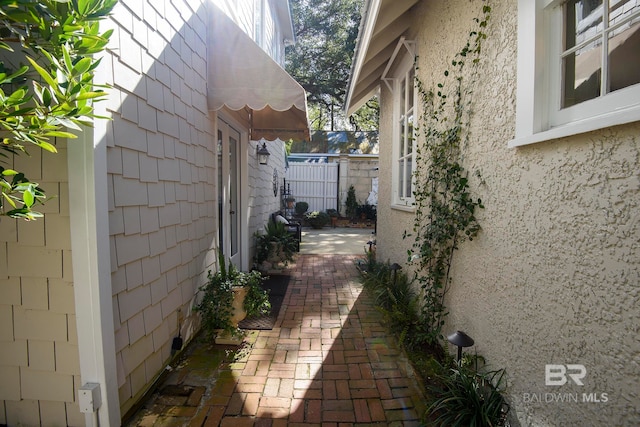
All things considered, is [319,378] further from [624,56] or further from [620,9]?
[620,9]

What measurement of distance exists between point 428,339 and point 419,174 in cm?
172

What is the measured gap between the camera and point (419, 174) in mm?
3520

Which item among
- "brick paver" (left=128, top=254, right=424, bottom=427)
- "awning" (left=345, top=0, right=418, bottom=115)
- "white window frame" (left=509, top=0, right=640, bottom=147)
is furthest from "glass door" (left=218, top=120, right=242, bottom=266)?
"white window frame" (left=509, top=0, right=640, bottom=147)

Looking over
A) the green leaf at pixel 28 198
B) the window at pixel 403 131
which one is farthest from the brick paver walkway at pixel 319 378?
the window at pixel 403 131

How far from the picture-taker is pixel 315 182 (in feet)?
43.9

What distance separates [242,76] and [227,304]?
7.90ft

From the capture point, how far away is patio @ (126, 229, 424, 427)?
84.1 inches

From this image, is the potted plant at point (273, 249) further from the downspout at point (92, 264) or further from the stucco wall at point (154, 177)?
the downspout at point (92, 264)

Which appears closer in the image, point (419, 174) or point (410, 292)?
point (419, 174)

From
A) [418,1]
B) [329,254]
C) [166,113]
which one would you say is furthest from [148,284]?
[329,254]

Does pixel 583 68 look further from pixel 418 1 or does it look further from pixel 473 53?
pixel 418 1

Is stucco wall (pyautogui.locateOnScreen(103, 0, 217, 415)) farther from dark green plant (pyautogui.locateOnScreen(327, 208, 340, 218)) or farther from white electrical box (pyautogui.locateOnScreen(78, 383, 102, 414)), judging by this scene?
dark green plant (pyautogui.locateOnScreen(327, 208, 340, 218))

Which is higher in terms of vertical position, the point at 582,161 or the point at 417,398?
the point at 582,161

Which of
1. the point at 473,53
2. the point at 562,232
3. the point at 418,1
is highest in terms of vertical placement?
the point at 418,1
